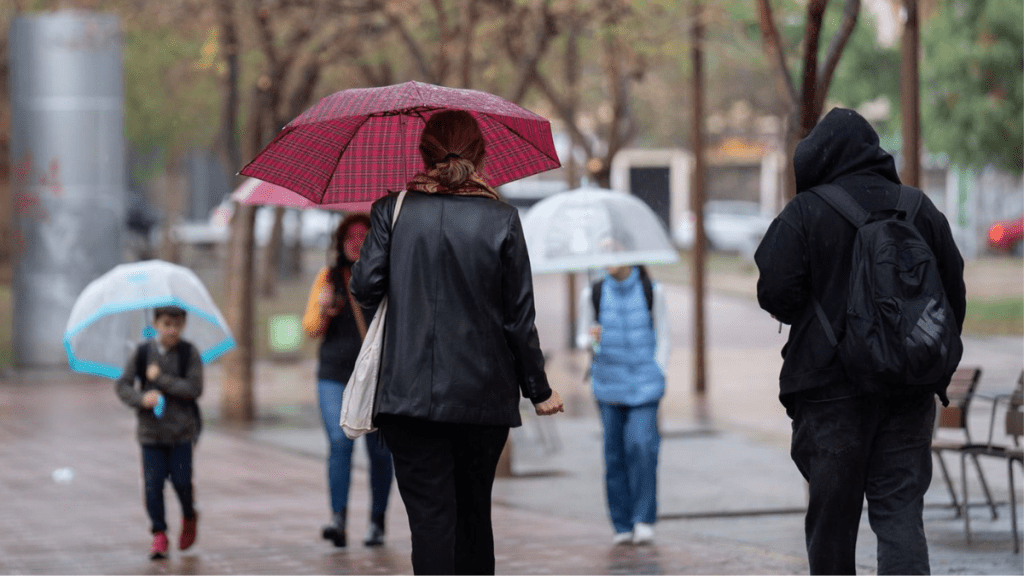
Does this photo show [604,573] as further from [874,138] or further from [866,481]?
[874,138]

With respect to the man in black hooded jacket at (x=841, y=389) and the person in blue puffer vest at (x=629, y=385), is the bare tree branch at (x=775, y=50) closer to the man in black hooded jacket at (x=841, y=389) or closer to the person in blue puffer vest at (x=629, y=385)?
the person in blue puffer vest at (x=629, y=385)

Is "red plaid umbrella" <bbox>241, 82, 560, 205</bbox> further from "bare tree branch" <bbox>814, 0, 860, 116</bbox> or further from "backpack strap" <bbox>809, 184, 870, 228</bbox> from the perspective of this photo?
"bare tree branch" <bbox>814, 0, 860, 116</bbox>

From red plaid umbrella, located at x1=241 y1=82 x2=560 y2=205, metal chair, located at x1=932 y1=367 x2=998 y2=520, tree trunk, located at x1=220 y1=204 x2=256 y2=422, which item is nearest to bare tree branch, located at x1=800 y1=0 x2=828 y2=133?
metal chair, located at x1=932 y1=367 x2=998 y2=520

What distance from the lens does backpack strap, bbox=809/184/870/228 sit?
5.13 m

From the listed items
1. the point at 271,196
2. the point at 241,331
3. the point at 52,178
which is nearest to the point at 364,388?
the point at 271,196

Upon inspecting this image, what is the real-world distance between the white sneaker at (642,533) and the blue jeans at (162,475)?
222cm

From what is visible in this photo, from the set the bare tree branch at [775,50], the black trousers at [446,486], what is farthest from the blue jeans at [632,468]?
the black trousers at [446,486]

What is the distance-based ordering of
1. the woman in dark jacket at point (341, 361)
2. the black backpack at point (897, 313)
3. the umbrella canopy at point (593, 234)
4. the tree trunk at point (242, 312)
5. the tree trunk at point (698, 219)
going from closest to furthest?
the black backpack at point (897, 313)
the woman in dark jacket at point (341, 361)
the umbrella canopy at point (593, 234)
the tree trunk at point (242, 312)
the tree trunk at point (698, 219)

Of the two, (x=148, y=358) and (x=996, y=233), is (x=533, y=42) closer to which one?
(x=148, y=358)

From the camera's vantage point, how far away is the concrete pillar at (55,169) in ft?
61.4

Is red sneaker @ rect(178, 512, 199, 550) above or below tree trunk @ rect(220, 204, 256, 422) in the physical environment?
below

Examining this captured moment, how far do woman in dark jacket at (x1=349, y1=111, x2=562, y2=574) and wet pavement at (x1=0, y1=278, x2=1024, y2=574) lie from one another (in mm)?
2613

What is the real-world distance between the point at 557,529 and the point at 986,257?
37943mm

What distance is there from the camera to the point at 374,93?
562 cm
